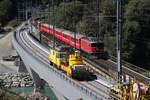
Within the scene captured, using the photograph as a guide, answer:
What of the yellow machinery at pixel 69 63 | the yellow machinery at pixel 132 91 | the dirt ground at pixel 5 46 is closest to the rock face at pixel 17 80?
the dirt ground at pixel 5 46

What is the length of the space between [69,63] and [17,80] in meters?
32.8

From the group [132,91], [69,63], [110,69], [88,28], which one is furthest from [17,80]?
[132,91]

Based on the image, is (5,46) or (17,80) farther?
(5,46)

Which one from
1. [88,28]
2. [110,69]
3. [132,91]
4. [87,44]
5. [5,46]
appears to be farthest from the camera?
[5,46]

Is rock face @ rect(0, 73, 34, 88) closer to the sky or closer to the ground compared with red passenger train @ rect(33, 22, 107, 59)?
closer to the ground

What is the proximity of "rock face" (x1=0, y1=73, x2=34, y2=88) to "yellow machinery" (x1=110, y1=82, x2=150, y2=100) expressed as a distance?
38908mm

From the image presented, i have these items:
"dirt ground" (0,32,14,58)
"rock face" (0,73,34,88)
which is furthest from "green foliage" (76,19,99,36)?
"dirt ground" (0,32,14,58)

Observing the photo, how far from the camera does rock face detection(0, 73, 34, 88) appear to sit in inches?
2514

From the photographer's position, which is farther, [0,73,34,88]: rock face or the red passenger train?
[0,73,34,88]: rock face

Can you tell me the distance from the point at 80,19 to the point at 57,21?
473cm

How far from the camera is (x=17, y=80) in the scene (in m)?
66.6

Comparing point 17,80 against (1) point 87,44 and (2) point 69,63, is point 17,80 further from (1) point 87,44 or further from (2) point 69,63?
(2) point 69,63

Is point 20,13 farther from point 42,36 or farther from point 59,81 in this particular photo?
point 59,81

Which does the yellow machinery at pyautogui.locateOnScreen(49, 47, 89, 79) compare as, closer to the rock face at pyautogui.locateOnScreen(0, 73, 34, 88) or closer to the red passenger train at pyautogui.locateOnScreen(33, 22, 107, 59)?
the red passenger train at pyautogui.locateOnScreen(33, 22, 107, 59)
